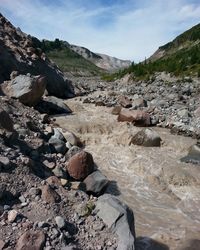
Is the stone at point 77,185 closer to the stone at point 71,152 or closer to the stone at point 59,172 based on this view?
the stone at point 59,172

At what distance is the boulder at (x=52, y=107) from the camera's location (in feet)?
80.9

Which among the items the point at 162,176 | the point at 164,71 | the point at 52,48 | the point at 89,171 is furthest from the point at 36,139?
the point at 52,48

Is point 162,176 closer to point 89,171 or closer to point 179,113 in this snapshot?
point 89,171

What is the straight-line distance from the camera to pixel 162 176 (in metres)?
17.2

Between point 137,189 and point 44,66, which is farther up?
point 44,66

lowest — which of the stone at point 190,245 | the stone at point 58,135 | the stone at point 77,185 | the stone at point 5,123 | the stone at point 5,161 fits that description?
the stone at point 190,245

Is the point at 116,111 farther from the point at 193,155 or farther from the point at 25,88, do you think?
the point at 193,155

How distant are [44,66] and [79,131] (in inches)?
459

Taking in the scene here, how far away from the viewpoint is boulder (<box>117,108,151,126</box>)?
2394 centimetres

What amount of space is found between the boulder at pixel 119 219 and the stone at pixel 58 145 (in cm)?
516

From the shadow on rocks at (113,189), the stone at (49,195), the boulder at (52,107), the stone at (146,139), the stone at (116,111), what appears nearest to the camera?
the stone at (49,195)

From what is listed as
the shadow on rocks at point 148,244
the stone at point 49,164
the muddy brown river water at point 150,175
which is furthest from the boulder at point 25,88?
the shadow on rocks at point 148,244

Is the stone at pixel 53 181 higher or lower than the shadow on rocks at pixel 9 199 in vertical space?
lower

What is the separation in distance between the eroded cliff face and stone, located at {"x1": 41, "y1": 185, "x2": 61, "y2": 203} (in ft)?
53.5
